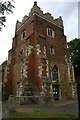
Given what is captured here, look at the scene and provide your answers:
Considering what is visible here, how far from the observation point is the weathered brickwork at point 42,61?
13.4 meters

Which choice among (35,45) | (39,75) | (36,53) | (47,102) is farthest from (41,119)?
(35,45)

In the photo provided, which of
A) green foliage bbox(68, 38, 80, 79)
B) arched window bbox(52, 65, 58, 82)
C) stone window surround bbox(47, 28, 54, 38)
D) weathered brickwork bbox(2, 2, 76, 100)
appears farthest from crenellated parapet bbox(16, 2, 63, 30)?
arched window bbox(52, 65, 58, 82)

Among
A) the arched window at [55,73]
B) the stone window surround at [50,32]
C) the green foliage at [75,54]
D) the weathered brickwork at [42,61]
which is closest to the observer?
the weathered brickwork at [42,61]

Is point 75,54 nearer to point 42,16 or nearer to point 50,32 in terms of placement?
point 50,32

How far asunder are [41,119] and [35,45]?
11833 mm

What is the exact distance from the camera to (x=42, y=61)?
13914 millimetres

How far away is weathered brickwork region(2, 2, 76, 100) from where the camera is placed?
43.9 ft

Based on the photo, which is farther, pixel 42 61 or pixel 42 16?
pixel 42 16

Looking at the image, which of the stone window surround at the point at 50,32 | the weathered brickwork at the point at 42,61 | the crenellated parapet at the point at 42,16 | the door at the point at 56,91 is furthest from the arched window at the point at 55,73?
the crenellated parapet at the point at 42,16

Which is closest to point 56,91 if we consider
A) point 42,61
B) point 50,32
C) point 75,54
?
point 42,61

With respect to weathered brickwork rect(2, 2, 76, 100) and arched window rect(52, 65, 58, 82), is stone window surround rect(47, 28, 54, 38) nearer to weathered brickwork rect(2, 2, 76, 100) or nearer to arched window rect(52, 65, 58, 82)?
weathered brickwork rect(2, 2, 76, 100)

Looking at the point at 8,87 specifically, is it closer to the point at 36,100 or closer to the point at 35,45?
the point at 36,100

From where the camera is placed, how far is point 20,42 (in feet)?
65.5

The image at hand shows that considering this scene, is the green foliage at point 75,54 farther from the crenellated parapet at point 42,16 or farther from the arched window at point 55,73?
the arched window at point 55,73
